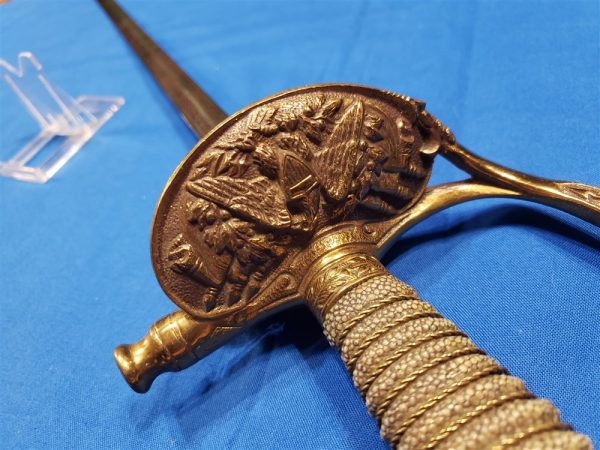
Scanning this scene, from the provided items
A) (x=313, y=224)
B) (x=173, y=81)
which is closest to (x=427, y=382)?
(x=313, y=224)

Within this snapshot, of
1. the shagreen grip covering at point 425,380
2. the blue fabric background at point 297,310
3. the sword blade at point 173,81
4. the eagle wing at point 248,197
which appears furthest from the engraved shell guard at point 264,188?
the sword blade at point 173,81

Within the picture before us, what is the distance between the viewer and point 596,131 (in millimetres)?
1268

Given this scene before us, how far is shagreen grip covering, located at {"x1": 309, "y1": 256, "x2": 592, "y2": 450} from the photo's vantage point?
23.4 inches

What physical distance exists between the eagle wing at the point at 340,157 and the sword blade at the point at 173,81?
483 millimetres

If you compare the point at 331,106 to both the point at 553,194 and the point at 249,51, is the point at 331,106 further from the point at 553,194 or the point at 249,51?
the point at 249,51

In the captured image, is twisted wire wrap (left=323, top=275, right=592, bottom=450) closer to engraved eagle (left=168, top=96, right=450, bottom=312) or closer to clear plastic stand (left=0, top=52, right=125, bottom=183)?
engraved eagle (left=168, top=96, right=450, bottom=312)

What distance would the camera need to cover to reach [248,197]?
867 millimetres

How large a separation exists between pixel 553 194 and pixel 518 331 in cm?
28

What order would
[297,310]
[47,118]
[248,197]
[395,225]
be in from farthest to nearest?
[47,118]
[297,310]
[395,225]
[248,197]

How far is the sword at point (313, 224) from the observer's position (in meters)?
0.77

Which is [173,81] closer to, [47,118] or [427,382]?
[47,118]

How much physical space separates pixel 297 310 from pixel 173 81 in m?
0.98

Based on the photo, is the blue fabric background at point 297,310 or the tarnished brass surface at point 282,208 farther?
the blue fabric background at point 297,310

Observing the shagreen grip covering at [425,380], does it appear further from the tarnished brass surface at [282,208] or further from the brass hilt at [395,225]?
the brass hilt at [395,225]
